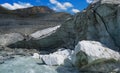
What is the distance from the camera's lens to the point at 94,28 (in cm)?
Answer: 1988

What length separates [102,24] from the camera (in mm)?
18781

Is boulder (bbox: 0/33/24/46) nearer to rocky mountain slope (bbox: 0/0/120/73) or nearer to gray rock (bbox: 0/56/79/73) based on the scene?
rocky mountain slope (bbox: 0/0/120/73)

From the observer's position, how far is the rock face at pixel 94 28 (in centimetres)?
1773

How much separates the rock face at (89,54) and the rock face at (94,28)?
70.4 inches

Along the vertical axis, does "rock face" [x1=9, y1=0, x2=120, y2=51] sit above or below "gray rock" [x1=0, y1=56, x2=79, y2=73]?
above

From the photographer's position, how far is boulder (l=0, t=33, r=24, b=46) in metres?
27.0

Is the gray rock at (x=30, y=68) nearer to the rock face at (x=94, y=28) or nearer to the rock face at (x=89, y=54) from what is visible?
the rock face at (x=89, y=54)

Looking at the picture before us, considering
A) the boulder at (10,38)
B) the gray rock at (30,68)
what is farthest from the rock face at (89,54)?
the boulder at (10,38)

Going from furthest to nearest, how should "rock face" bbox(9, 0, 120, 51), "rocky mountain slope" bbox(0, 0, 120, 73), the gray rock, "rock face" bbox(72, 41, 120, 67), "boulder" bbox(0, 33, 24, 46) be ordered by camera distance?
"boulder" bbox(0, 33, 24, 46) < "rock face" bbox(9, 0, 120, 51) < the gray rock < "rocky mountain slope" bbox(0, 0, 120, 73) < "rock face" bbox(72, 41, 120, 67)

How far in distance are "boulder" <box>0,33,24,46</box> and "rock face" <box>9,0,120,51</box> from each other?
10.3 ft

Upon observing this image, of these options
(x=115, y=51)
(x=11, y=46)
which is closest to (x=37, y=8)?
(x=11, y=46)

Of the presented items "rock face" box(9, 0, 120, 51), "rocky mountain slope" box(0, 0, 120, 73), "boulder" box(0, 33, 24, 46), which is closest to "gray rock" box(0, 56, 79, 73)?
"rocky mountain slope" box(0, 0, 120, 73)

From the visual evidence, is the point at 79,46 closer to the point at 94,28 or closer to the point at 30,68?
the point at 30,68

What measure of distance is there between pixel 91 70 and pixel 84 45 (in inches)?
55.8
